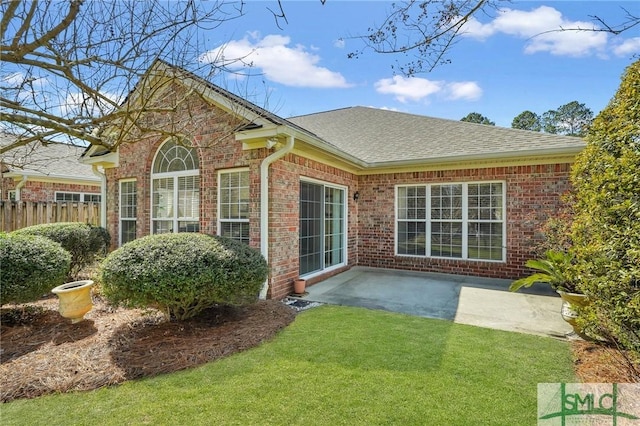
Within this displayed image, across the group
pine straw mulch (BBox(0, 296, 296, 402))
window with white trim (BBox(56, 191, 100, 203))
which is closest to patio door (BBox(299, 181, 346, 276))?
pine straw mulch (BBox(0, 296, 296, 402))

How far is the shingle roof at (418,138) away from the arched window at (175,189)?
473cm

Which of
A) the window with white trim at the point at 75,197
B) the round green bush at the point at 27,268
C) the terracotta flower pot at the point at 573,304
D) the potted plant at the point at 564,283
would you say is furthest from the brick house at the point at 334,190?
the window with white trim at the point at 75,197

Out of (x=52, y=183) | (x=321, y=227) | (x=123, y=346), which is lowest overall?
(x=123, y=346)

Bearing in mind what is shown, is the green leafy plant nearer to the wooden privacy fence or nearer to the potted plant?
the potted plant

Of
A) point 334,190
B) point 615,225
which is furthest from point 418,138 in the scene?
point 615,225

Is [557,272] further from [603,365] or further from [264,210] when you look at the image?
[264,210]

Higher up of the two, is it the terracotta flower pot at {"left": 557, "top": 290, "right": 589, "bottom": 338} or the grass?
the terracotta flower pot at {"left": 557, "top": 290, "right": 589, "bottom": 338}

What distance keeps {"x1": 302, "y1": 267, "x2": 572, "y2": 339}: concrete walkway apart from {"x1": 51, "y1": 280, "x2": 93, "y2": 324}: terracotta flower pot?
3867 millimetres

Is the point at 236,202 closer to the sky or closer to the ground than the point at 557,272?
closer to the sky

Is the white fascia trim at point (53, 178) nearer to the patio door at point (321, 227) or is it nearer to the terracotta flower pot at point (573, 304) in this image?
the patio door at point (321, 227)

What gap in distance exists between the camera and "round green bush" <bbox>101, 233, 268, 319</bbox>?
4.35 m

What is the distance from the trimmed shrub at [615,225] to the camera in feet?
9.95

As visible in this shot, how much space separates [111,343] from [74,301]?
4.43ft

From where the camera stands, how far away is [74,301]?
16.6ft
